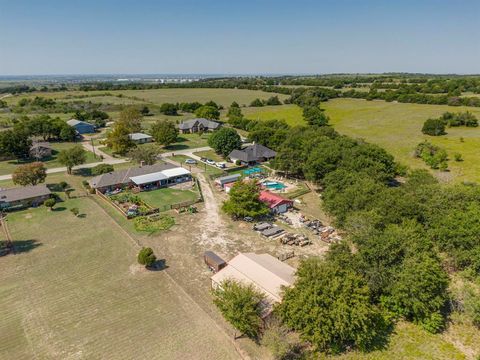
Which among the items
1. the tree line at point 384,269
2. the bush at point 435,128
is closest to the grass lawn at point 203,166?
the tree line at point 384,269

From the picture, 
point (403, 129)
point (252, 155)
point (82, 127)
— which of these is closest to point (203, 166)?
point (252, 155)

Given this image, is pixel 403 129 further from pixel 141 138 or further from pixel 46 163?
pixel 46 163

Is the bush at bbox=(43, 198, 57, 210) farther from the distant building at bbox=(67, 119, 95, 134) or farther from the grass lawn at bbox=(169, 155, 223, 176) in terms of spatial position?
the distant building at bbox=(67, 119, 95, 134)

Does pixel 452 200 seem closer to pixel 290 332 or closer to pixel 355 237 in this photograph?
pixel 355 237

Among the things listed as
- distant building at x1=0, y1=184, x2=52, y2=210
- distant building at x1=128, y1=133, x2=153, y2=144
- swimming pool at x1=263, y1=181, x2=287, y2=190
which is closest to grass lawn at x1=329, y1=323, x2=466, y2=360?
swimming pool at x1=263, y1=181, x2=287, y2=190

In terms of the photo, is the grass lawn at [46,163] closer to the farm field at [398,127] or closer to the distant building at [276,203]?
the distant building at [276,203]

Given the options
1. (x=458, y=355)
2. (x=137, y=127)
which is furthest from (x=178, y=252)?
(x=137, y=127)
